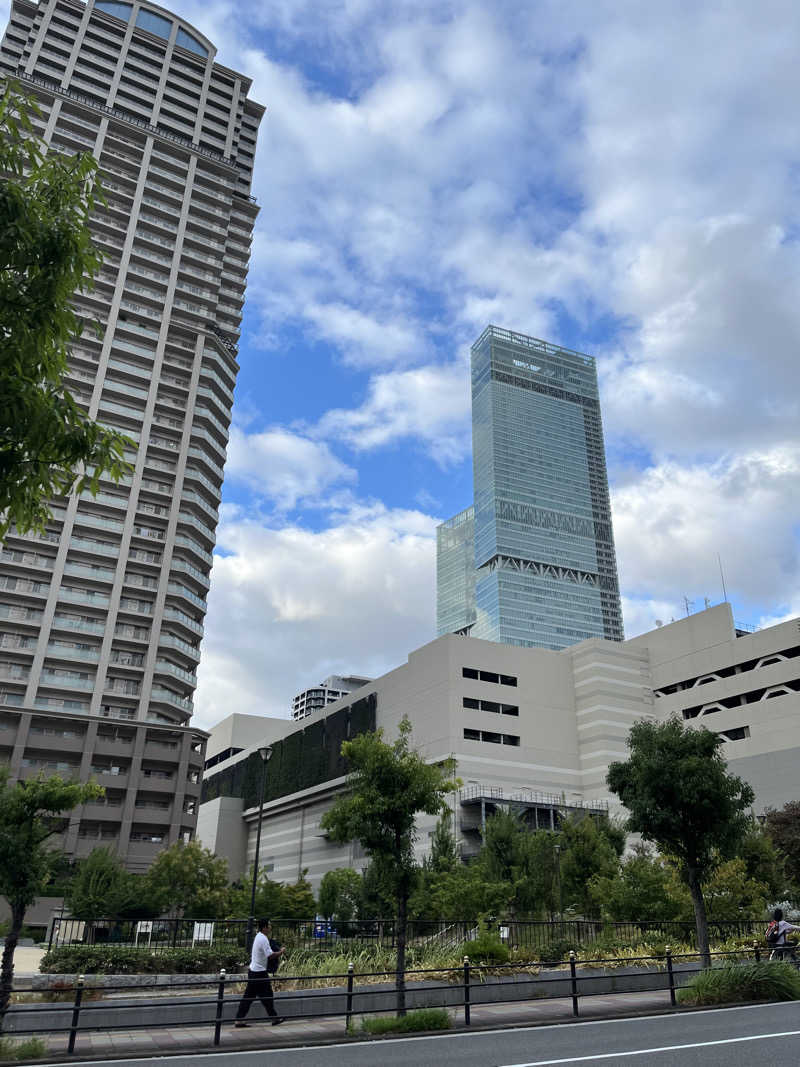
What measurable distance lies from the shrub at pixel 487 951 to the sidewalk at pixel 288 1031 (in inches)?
165

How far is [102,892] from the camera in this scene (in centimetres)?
4319

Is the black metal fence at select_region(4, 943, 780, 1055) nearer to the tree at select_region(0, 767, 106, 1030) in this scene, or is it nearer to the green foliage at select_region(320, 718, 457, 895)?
the green foliage at select_region(320, 718, 457, 895)

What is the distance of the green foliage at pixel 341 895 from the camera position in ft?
151

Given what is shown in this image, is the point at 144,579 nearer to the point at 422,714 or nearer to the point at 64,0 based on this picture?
the point at 422,714

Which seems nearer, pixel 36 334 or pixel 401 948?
pixel 36 334

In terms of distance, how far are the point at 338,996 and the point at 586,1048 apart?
507cm

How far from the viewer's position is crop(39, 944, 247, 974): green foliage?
21250 millimetres

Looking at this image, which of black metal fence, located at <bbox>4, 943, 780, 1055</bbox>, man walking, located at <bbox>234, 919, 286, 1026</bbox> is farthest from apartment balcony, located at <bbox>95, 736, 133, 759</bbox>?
man walking, located at <bbox>234, 919, 286, 1026</bbox>

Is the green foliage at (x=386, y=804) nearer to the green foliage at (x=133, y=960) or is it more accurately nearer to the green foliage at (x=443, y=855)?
the green foliage at (x=133, y=960)

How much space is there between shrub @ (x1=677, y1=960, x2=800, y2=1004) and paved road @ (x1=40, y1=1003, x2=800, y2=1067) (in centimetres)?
127

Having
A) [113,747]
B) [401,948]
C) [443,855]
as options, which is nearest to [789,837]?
[443,855]

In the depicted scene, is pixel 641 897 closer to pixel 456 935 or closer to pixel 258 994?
pixel 456 935

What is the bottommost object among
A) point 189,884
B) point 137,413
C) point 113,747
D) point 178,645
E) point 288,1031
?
point 288,1031

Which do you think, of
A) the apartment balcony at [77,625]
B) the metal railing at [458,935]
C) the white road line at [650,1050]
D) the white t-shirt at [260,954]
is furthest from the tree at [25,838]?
the apartment balcony at [77,625]
